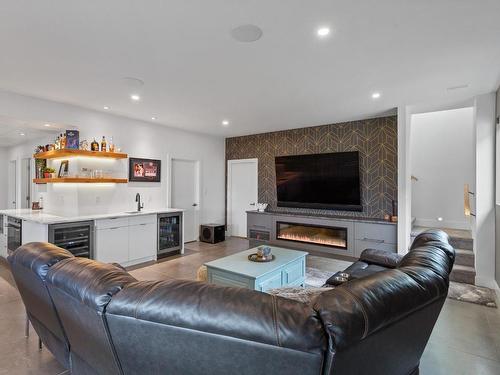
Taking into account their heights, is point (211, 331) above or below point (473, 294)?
above

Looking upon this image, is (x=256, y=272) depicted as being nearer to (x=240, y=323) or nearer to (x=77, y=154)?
(x=240, y=323)

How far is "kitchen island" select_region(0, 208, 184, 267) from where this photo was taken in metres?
3.83

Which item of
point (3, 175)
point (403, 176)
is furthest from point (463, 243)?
point (3, 175)

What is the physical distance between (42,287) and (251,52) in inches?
96.5

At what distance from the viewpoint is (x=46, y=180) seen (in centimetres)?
443

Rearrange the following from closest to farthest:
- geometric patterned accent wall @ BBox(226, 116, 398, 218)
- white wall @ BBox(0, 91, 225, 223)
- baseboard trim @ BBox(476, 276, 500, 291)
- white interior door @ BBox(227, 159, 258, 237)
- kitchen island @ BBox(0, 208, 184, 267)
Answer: baseboard trim @ BBox(476, 276, 500, 291) < kitchen island @ BBox(0, 208, 184, 267) < white wall @ BBox(0, 91, 225, 223) < geometric patterned accent wall @ BBox(226, 116, 398, 218) < white interior door @ BBox(227, 159, 258, 237)

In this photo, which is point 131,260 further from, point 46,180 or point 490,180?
point 490,180

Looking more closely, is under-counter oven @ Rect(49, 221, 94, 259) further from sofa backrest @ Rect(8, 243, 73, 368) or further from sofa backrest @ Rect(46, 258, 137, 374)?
sofa backrest @ Rect(46, 258, 137, 374)

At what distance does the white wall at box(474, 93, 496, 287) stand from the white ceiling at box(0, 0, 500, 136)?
311 mm

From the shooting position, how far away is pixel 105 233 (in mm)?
4227

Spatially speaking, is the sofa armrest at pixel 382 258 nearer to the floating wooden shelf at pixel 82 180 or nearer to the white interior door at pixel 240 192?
the white interior door at pixel 240 192

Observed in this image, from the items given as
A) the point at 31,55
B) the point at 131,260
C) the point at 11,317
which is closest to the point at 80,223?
the point at 131,260

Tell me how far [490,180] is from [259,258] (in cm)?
326

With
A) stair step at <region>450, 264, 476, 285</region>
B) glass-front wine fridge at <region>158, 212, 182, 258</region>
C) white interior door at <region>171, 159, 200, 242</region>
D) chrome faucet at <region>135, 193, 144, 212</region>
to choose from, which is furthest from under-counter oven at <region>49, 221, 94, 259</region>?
stair step at <region>450, 264, 476, 285</region>
